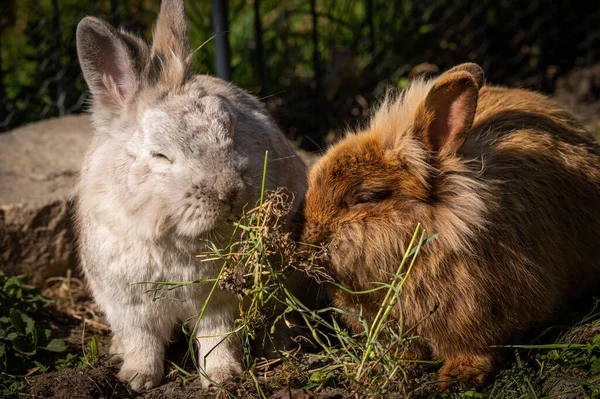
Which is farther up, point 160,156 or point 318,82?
point 160,156

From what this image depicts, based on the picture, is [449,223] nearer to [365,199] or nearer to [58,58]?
[365,199]

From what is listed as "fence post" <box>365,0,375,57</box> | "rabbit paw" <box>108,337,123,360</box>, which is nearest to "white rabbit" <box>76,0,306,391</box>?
"rabbit paw" <box>108,337,123,360</box>

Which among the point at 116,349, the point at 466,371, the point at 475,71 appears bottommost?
the point at 116,349

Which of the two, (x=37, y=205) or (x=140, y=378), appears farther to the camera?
(x=37, y=205)

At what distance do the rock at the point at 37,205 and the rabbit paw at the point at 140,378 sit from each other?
4.41 ft

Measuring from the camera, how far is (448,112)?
3.11m

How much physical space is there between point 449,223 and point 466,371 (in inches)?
26.4

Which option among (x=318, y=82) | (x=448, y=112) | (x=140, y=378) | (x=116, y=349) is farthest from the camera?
(x=318, y=82)

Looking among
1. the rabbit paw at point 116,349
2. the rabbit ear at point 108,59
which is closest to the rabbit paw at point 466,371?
the rabbit paw at point 116,349

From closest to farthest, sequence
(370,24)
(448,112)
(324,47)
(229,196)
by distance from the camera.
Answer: (229,196) → (448,112) → (370,24) → (324,47)

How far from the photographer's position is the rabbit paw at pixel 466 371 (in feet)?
10.4

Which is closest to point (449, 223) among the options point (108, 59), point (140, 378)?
point (140, 378)

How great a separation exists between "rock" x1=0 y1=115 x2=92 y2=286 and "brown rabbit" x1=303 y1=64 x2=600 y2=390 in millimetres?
1905

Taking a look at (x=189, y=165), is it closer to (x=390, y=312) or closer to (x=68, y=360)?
(x=390, y=312)
